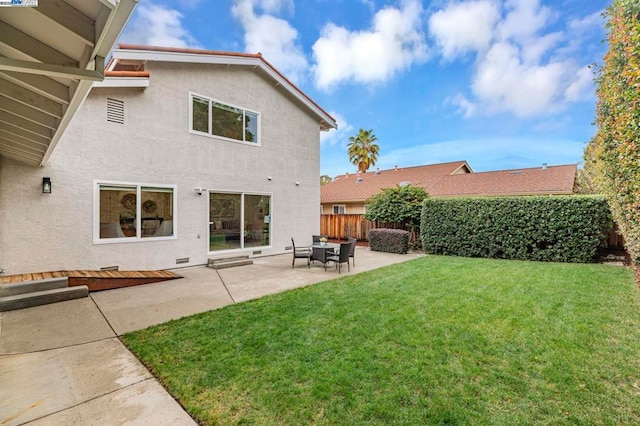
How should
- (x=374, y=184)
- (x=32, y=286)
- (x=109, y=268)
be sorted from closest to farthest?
(x=32, y=286) < (x=109, y=268) < (x=374, y=184)

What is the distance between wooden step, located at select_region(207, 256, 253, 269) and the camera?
9438 millimetres

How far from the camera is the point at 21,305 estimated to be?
5.44 m

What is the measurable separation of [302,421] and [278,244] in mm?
9673

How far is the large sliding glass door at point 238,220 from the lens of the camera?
1009 cm

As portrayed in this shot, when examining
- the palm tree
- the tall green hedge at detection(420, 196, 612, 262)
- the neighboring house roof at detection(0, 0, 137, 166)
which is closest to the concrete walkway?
the neighboring house roof at detection(0, 0, 137, 166)

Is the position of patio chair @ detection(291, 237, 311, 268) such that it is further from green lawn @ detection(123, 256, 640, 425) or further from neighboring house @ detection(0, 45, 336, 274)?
green lawn @ detection(123, 256, 640, 425)

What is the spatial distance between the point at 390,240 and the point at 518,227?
5.00 metres

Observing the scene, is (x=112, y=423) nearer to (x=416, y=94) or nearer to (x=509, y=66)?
(x=509, y=66)

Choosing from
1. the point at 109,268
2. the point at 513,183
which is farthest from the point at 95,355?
the point at 513,183

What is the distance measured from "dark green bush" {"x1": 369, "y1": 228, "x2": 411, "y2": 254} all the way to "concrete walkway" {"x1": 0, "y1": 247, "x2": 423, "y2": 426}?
6686 millimetres

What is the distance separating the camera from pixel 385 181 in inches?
910

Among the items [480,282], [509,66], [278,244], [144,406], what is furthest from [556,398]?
[509,66]

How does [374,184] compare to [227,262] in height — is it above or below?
above

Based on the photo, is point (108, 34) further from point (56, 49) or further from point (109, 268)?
point (109, 268)
